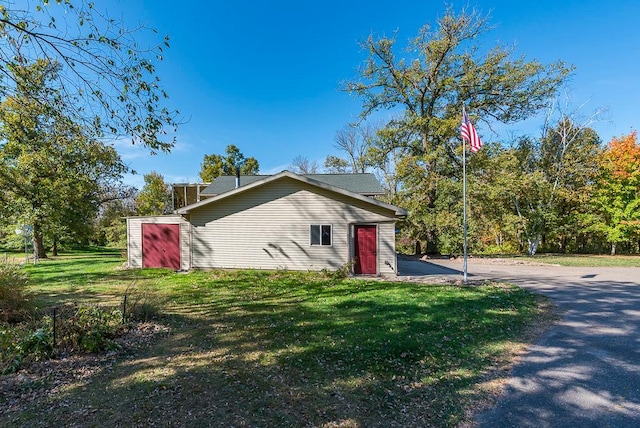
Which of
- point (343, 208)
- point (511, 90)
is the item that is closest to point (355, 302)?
point (343, 208)

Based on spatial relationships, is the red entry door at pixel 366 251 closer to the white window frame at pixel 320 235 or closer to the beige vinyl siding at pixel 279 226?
the beige vinyl siding at pixel 279 226

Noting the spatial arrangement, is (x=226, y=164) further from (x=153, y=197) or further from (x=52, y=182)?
(x=52, y=182)

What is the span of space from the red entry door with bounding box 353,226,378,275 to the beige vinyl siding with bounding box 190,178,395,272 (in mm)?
316

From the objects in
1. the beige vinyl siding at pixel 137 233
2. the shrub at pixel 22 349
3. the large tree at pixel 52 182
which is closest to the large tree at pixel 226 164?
the large tree at pixel 52 182

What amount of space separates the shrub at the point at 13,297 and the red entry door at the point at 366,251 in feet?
31.9

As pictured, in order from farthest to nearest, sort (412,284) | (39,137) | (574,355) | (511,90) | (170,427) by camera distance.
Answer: (511,90)
(412,284)
(39,137)
(574,355)
(170,427)

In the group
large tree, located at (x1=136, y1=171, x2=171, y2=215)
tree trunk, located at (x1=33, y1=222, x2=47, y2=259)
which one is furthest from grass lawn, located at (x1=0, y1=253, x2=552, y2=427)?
large tree, located at (x1=136, y1=171, x2=171, y2=215)

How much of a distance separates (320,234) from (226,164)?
3056cm

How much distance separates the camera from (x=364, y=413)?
10.3 ft

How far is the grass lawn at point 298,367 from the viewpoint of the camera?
3104mm

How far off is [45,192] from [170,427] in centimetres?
2154

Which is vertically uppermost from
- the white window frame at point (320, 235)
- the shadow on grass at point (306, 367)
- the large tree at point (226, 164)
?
the large tree at point (226, 164)

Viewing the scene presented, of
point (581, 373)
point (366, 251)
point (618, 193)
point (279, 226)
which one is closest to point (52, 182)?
point (279, 226)

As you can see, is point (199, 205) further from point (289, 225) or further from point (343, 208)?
point (343, 208)
